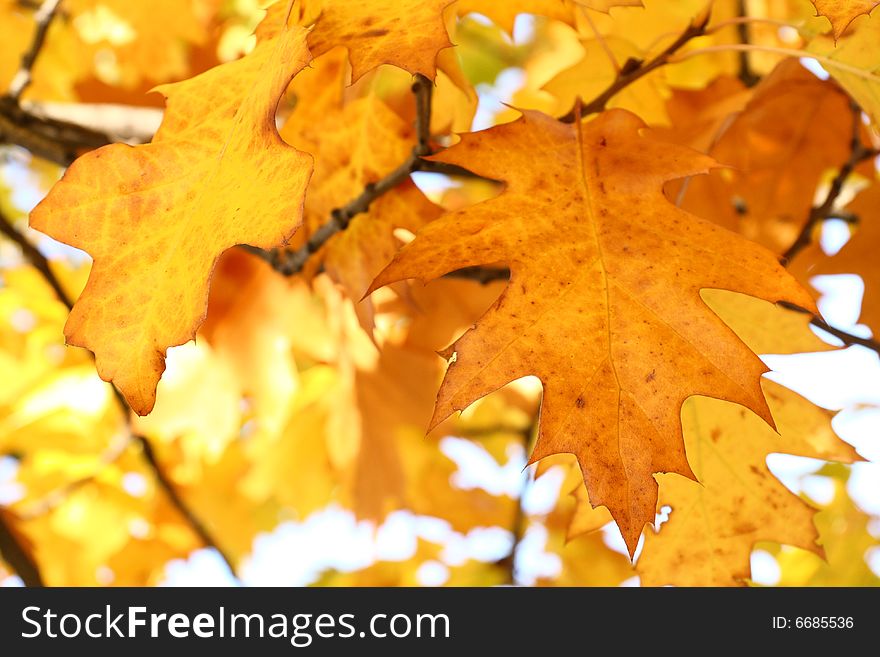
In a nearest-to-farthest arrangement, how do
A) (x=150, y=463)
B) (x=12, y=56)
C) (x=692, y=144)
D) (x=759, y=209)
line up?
(x=692, y=144), (x=759, y=209), (x=150, y=463), (x=12, y=56)

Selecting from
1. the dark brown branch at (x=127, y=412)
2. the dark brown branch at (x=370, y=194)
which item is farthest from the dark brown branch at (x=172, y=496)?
the dark brown branch at (x=370, y=194)

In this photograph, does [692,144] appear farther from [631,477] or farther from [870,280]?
[631,477]

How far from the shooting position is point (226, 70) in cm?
86

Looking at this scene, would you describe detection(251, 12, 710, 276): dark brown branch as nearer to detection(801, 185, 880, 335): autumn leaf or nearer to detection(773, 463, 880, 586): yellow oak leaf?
detection(801, 185, 880, 335): autumn leaf

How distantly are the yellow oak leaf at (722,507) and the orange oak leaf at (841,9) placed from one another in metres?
0.61

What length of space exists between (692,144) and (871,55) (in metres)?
0.34

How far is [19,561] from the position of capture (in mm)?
1707

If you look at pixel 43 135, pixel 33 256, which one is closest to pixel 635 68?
pixel 43 135

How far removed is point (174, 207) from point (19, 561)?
4.17 ft

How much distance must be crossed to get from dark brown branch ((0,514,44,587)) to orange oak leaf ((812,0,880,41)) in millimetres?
1710

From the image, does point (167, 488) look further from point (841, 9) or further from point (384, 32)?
point (841, 9)

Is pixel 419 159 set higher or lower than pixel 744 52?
higher

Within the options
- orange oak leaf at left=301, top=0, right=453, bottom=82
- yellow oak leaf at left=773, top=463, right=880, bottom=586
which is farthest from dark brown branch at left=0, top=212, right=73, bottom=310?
yellow oak leaf at left=773, top=463, right=880, bottom=586
